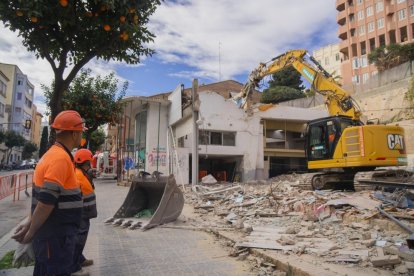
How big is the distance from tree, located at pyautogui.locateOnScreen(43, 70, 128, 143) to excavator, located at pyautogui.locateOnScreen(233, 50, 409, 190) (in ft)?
46.1

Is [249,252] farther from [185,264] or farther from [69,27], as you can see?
[69,27]

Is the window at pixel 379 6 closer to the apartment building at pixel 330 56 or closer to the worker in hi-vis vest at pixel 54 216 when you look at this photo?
the apartment building at pixel 330 56

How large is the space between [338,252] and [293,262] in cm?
97

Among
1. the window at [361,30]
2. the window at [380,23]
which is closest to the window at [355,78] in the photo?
the window at [361,30]

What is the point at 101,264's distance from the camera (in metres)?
5.50

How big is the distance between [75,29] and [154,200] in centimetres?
540

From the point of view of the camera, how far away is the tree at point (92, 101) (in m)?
24.6

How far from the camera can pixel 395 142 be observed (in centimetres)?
1284

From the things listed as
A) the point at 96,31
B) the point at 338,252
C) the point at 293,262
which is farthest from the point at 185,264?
the point at 96,31

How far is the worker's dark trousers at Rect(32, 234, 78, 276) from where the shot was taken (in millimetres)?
2877

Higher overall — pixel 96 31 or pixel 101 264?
pixel 96 31

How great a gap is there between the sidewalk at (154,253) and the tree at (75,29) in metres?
2.18

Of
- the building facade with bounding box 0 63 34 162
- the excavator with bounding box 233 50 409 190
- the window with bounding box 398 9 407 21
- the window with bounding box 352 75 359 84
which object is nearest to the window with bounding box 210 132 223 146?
the excavator with bounding box 233 50 409 190

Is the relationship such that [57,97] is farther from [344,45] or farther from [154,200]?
[344,45]
